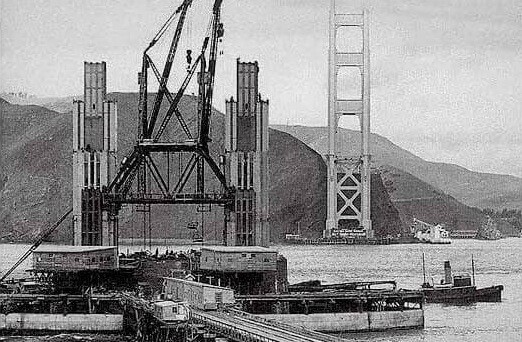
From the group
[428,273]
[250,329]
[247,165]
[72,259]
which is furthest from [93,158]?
[428,273]

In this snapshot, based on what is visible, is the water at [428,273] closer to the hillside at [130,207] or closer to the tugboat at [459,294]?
the tugboat at [459,294]

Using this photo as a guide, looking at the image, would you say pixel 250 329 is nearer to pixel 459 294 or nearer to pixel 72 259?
pixel 72 259

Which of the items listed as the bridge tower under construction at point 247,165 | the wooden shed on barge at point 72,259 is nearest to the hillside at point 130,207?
the bridge tower under construction at point 247,165

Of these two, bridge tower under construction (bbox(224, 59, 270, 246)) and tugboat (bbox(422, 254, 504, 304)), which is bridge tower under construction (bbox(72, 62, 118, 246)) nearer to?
bridge tower under construction (bbox(224, 59, 270, 246))

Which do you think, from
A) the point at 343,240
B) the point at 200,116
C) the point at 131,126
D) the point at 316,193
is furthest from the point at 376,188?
the point at 200,116

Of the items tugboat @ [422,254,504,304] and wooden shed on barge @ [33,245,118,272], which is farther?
tugboat @ [422,254,504,304]

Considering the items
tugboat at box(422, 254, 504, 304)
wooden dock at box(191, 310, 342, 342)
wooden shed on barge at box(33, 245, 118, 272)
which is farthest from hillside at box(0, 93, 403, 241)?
wooden dock at box(191, 310, 342, 342)
